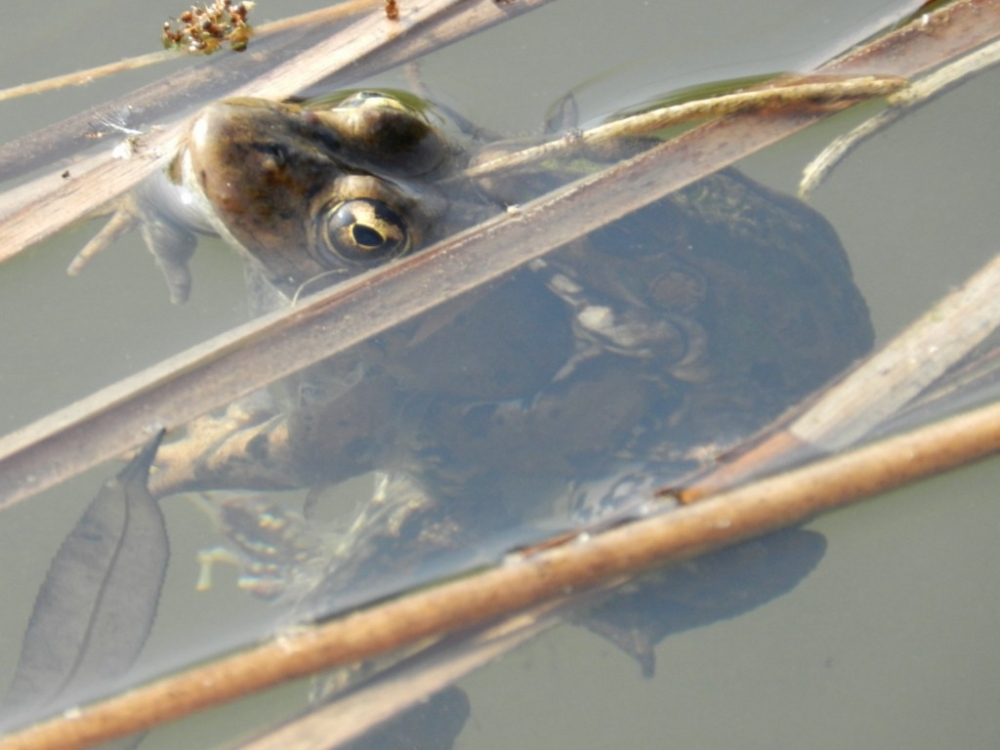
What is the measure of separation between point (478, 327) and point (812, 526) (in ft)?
5.11

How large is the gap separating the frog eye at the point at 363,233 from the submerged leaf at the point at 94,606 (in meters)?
0.91

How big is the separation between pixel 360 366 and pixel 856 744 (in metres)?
2.52

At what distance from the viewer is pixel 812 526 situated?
10.3 ft

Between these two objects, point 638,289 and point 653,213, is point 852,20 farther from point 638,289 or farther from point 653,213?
point 638,289

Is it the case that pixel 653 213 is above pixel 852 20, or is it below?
below

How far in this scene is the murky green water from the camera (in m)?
3.54

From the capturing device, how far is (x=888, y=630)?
3707 mm

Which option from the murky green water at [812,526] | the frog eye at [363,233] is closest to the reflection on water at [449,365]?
the frog eye at [363,233]

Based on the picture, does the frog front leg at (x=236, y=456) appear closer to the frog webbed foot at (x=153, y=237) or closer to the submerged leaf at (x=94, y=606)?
the frog webbed foot at (x=153, y=237)

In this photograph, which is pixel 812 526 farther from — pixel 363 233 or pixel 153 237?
pixel 153 237

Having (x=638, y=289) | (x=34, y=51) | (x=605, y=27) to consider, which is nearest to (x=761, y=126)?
(x=638, y=289)

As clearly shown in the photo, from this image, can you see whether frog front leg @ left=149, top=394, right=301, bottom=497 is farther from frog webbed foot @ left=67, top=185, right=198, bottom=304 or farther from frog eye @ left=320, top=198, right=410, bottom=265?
frog eye @ left=320, top=198, right=410, bottom=265

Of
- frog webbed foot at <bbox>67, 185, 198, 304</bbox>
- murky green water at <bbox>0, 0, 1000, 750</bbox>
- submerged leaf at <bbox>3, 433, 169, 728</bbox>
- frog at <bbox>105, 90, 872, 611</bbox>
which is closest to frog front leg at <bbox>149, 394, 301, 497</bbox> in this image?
frog at <bbox>105, 90, 872, 611</bbox>

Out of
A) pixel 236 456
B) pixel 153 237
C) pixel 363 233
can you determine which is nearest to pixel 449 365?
pixel 363 233
